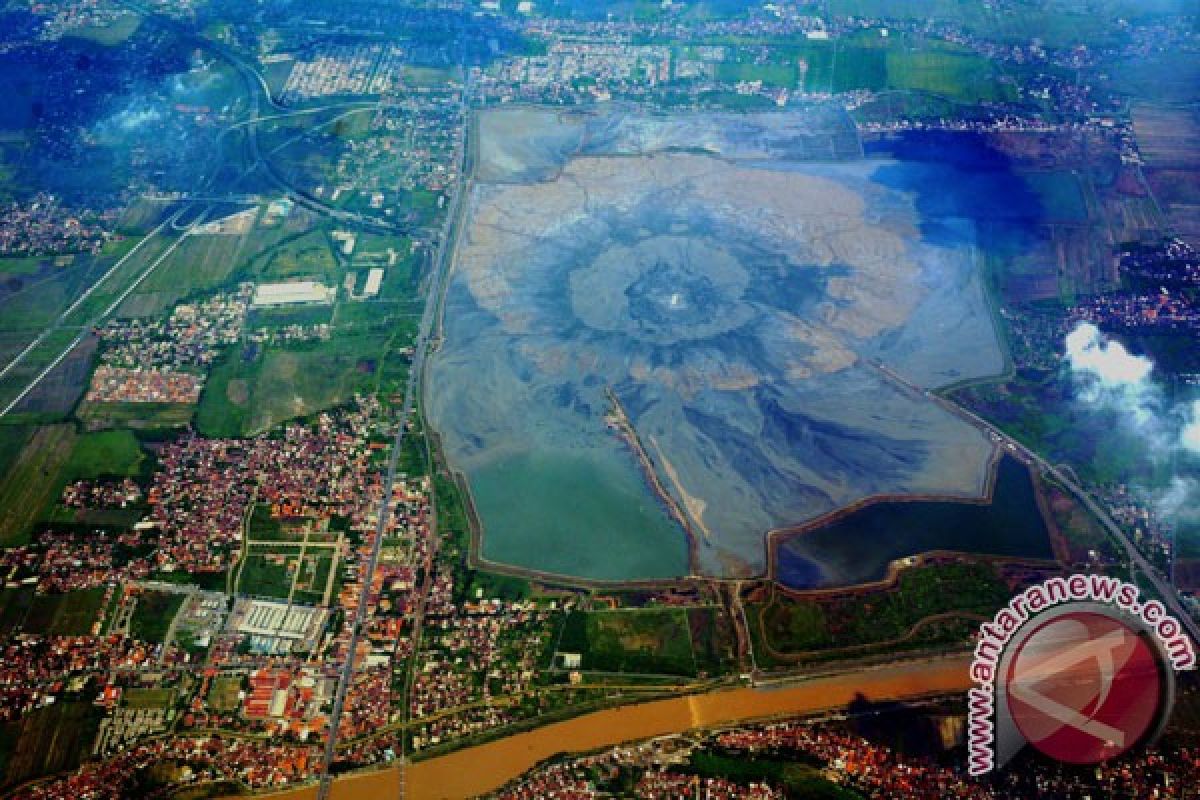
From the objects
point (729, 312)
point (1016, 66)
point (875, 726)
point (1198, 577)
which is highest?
point (1016, 66)

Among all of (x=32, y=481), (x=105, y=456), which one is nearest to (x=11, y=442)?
(x=32, y=481)

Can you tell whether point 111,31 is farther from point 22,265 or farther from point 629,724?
point 629,724

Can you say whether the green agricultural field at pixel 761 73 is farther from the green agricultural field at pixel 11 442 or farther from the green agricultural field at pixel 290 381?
the green agricultural field at pixel 11 442

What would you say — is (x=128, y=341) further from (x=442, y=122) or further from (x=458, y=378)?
(x=442, y=122)

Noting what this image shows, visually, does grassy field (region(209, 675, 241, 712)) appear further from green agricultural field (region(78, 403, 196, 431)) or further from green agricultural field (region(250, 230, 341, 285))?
green agricultural field (region(250, 230, 341, 285))

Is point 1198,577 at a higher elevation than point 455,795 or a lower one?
higher

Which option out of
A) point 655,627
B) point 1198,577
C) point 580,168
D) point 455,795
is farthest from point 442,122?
point 1198,577
